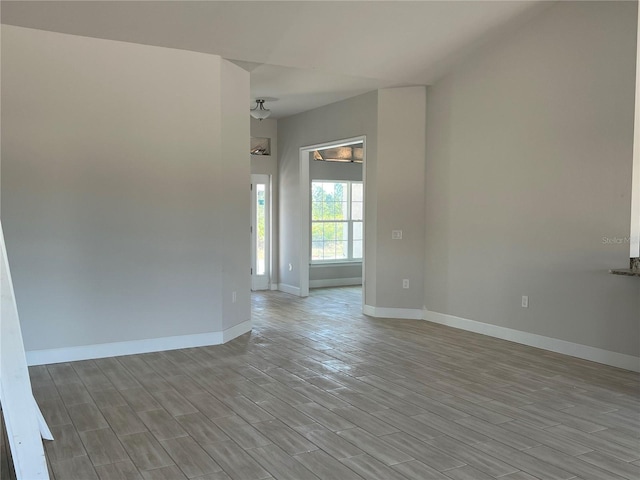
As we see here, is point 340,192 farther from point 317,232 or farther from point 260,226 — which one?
point 260,226

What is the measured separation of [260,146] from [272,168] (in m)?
0.41

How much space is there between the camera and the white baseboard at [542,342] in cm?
449

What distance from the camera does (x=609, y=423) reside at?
11.0ft

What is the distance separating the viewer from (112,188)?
4.71 meters

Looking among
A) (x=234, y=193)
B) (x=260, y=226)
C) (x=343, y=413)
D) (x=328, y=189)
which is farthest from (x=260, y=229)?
(x=343, y=413)

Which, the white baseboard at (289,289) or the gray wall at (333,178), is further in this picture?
the gray wall at (333,178)

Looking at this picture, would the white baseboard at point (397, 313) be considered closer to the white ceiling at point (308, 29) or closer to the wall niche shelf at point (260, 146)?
the white ceiling at point (308, 29)

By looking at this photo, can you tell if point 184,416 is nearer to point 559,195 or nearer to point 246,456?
point 246,456

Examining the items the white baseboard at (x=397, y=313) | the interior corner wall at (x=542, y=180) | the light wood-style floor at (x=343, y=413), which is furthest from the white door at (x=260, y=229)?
the light wood-style floor at (x=343, y=413)

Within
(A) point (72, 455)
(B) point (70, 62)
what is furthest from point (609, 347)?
(B) point (70, 62)

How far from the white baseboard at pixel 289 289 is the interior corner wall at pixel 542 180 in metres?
2.68

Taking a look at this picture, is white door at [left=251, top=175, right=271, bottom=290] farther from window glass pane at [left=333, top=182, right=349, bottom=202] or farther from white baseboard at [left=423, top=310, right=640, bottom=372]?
white baseboard at [left=423, top=310, right=640, bottom=372]

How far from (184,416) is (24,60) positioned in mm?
3121

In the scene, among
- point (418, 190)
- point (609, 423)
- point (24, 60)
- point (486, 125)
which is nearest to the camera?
point (609, 423)
